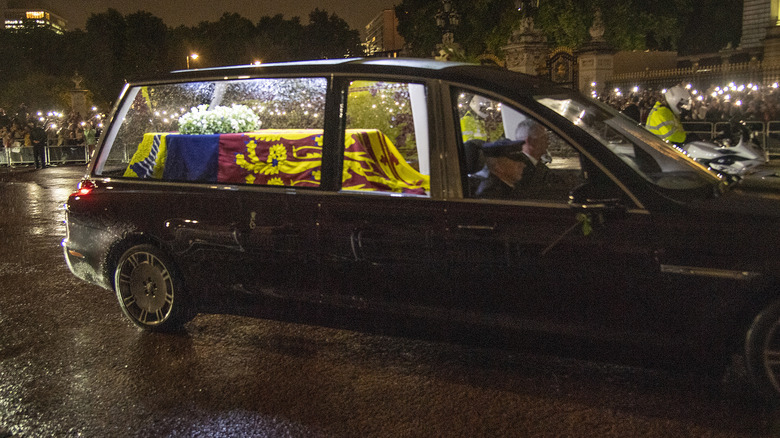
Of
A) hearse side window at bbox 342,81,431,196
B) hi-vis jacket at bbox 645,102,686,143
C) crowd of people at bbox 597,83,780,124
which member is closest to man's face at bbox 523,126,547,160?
hearse side window at bbox 342,81,431,196

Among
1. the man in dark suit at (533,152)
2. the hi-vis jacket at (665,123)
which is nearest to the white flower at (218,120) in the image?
the man in dark suit at (533,152)

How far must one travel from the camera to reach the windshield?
4207 millimetres

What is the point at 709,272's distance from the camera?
380cm

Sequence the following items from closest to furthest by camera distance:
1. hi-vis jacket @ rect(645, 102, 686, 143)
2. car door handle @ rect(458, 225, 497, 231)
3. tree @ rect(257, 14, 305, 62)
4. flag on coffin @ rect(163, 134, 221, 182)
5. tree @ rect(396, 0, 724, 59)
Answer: car door handle @ rect(458, 225, 497, 231)
flag on coffin @ rect(163, 134, 221, 182)
hi-vis jacket @ rect(645, 102, 686, 143)
tree @ rect(396, 0, 724, 59)
tree @ rect(257, 14, 305, 62)

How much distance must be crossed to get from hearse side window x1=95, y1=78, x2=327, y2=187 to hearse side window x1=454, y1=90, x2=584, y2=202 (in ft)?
3.11

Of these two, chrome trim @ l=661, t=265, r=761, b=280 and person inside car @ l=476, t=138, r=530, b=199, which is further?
person inside car @ l=476, t=138, r=530, b=199

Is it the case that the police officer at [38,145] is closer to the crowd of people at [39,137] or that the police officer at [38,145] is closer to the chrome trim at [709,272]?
the crowd of people at [39,137]

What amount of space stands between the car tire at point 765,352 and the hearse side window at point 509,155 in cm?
109

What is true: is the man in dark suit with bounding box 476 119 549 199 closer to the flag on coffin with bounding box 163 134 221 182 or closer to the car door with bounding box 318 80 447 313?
the car door with bounding box 318 80 447 313

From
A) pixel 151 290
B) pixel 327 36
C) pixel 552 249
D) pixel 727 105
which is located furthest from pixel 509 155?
pixel 327 36

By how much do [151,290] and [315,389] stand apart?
1.74 metres

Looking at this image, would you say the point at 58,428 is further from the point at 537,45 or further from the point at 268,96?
the point at 537,45

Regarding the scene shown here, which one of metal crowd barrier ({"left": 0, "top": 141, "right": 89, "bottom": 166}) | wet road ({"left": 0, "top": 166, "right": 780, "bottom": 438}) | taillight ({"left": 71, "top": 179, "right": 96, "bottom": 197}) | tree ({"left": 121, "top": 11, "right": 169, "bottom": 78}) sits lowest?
wet road ({"left": 0, "top": 166, "right": 780, "bottom": 438})

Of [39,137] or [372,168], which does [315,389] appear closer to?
[372,168]
